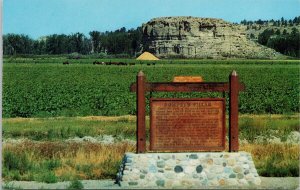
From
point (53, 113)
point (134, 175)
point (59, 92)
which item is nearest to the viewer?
point (134, 175)

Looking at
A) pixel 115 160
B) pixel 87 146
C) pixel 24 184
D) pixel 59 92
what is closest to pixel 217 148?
pixel 115 160

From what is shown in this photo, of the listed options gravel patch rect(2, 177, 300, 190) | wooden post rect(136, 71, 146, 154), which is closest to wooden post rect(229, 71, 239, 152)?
gravel patch rect(2, 177, 300, 190)

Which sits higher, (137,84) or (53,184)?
(137,84)

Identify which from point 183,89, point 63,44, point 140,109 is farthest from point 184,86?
point 63,44

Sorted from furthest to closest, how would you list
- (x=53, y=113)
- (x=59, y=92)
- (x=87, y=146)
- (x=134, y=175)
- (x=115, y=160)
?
1. (x=59, y=92)
2. (x=53, y=113)
3. (x=87, y=146)
4. (x=115, y=160)
5. (x=134, y=175)

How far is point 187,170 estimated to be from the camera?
1306 cm

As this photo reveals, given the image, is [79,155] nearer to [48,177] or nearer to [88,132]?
[48,177]

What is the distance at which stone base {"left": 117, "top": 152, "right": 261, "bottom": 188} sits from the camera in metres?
13.0

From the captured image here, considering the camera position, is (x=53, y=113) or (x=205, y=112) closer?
(x=205, y=112)

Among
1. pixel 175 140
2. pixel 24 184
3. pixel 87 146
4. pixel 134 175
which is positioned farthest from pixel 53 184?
pixel 87 146

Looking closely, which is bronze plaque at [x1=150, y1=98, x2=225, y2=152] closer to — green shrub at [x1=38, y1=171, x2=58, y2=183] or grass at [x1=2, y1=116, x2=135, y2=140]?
green shrub at [x1=38, y1=171, x2=58, y2=183]

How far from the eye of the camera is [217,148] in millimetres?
13461

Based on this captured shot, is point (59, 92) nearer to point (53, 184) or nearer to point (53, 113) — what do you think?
point (53, 113)

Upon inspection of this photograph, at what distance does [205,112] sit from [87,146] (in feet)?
16.4
